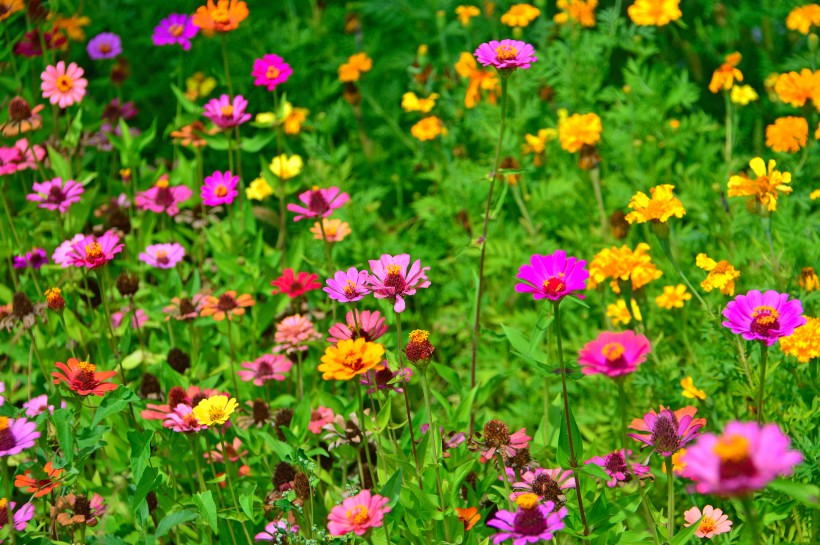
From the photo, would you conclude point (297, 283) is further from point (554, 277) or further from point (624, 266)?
point (554, 277)

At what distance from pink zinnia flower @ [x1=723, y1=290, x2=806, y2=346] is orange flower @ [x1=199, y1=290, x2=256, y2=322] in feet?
3.61

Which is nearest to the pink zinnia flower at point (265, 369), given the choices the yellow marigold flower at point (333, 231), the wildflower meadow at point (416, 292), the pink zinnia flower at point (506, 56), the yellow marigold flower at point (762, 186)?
the wildflower meadow at point (416, 292)

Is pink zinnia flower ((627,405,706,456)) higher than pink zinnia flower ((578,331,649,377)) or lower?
lower

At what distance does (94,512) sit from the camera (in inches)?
66.1

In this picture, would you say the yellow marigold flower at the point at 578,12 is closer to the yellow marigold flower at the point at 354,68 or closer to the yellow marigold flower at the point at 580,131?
the yellow marigold flower at the point at 580,131

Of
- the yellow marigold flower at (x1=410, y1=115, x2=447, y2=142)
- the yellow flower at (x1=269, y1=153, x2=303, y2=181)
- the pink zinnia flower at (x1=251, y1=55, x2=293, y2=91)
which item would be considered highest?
the pink zinnia flower at (x1=251, y1=55, x2=293, y2=91)

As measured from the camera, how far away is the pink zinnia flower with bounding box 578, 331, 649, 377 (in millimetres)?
1108

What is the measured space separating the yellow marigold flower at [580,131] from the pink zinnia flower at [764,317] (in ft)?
3.42

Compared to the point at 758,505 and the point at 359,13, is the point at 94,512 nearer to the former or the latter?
the point at 758,505

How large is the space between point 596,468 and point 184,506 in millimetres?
783

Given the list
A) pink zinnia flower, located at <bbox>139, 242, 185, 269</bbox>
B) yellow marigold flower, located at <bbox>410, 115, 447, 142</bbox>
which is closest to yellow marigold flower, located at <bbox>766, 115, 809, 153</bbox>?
yellow marigold flower, located at <bbox>410, 115, 447, 142</bbox>

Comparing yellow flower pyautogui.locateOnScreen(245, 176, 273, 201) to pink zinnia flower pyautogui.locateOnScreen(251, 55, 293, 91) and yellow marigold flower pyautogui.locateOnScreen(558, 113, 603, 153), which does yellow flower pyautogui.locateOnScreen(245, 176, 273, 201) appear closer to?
pink zinnia flower pyautogui.locateOnScreen(251, 55, 293, 91)

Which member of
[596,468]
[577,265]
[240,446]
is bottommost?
[240,446]

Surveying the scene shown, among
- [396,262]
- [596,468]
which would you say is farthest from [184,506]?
[596,468]
